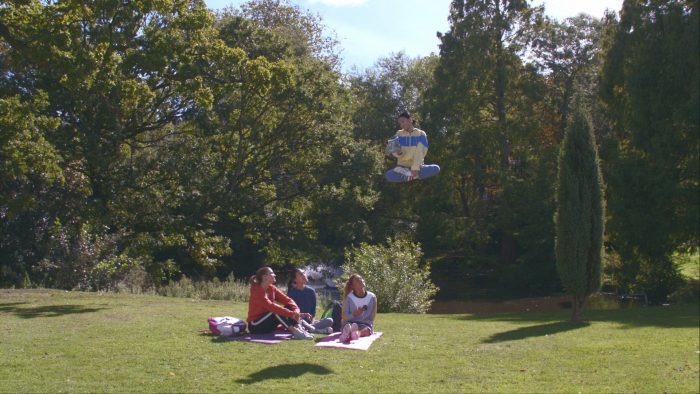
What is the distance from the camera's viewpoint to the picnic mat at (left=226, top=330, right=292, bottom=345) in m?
11.5

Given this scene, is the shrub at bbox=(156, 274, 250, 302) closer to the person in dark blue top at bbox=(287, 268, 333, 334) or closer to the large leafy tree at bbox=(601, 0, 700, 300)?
the person in dark blue top at bbox=(287, 268, 333, 334)

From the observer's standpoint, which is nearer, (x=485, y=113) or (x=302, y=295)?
(x=302, y=295)

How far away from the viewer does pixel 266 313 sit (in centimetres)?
1191

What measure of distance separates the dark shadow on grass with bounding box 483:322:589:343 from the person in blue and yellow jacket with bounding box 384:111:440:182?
354 centimetres

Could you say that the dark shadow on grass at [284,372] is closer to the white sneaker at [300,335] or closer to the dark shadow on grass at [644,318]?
the white sneaker at [300,335]

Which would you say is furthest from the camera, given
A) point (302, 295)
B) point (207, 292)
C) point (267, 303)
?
point (207, 292)

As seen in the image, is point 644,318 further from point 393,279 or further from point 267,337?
point 267,337

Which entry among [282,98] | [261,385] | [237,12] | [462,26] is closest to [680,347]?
[261,385]

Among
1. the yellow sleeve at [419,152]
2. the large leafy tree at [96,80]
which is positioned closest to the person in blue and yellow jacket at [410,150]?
the yellow sleeve at [419,152]

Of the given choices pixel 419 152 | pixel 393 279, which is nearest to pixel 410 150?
pixel 419 152

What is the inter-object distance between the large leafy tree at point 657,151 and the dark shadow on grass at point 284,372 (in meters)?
16.3

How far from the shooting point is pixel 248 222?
1181 inches

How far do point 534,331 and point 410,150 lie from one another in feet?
17.7

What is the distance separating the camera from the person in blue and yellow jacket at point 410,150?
10406 millimetres
